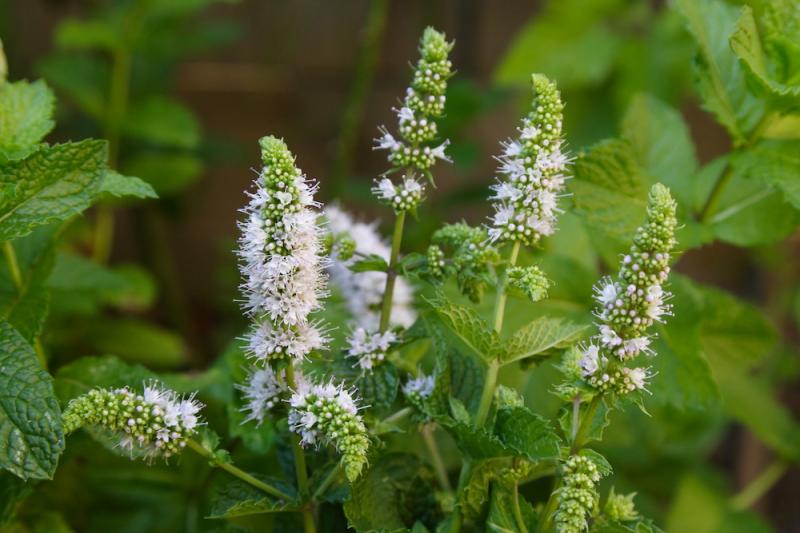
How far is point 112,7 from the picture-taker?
2307 mm

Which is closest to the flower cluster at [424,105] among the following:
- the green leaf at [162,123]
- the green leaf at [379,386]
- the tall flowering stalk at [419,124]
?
the tall flowering stalk at [419,124]

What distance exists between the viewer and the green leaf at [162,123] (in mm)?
1947

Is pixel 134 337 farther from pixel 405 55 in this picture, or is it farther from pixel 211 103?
pixel 405 55

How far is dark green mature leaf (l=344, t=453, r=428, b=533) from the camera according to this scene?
95cm

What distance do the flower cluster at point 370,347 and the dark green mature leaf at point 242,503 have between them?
17 cm

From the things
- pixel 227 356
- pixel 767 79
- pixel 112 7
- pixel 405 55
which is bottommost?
pixel 227 356

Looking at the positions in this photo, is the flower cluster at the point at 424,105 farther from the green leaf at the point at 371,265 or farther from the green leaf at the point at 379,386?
the green leaf at the point at 379,386

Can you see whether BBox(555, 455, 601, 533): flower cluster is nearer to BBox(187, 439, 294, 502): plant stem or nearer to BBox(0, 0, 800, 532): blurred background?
BBox(187, 439, 294, 502): plant stem

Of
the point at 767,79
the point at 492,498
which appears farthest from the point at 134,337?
the point at 767,79

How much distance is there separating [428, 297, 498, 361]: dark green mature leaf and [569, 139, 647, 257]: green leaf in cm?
35

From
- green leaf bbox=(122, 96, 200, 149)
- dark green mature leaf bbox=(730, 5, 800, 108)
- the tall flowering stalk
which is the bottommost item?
the tall flowering stalk

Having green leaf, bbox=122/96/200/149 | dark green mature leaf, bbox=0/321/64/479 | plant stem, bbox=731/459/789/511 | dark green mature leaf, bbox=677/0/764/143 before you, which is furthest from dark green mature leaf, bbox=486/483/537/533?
green leaf, bbox=122/96/200/149

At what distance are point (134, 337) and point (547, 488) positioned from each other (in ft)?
3.47

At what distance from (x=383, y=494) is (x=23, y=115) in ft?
2.16
